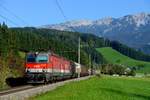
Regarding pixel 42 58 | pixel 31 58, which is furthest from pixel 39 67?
pixel 31 58

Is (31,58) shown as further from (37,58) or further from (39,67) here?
(39,67)

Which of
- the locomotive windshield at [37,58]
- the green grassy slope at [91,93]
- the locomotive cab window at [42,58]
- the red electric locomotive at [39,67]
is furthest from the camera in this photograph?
the locomotive cab window at [42,58]

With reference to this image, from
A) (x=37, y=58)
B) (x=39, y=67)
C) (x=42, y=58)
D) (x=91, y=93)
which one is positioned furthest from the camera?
(x=42, y=58)

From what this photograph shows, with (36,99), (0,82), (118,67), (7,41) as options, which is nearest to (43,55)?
(0,82)

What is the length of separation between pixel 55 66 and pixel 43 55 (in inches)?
174

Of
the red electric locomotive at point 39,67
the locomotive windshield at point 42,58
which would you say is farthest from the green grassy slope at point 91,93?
the locomotive windshield at point 42,58

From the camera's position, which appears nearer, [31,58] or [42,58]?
[31,58]

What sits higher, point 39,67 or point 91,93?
point 39,67

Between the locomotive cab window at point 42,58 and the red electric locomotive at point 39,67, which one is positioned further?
the locomotive cab window at point 42,58

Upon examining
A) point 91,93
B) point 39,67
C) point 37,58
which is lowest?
point 91,93

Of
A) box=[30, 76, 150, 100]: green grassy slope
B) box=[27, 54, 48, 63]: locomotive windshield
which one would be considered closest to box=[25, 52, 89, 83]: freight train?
box=[27, 54, 48, 63]: locomotive windshield

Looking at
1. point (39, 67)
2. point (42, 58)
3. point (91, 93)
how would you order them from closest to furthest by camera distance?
1. point (91, 93)
2. point (39, 67)
3. point (42, 58)

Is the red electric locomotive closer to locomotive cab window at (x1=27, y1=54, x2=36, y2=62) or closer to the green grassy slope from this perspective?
locomotive cab window at (x1=27, y1=54, x2=36, y2=62)

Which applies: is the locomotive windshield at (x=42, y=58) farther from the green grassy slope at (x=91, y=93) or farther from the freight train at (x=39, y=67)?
the green grassy slope at (x=91, y=93)
